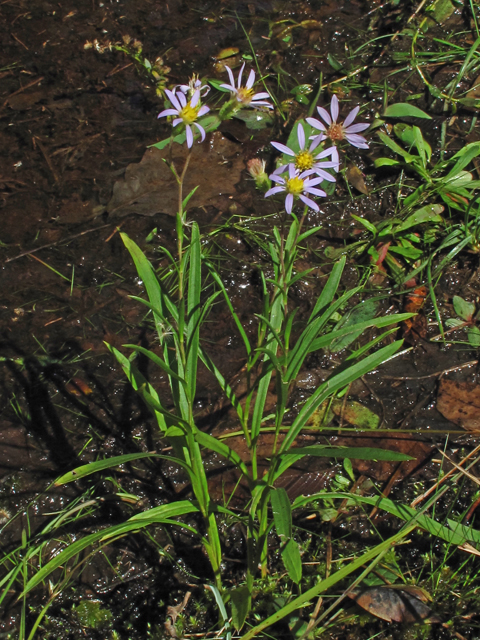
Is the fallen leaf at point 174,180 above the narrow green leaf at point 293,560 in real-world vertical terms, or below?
above

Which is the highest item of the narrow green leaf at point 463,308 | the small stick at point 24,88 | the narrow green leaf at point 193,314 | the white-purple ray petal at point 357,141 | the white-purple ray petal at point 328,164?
the small stick at point 24,88

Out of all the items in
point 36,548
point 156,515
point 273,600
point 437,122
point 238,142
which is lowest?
point 273,600

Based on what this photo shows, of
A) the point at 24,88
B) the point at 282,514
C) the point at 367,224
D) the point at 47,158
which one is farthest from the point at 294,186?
the point at 24,88

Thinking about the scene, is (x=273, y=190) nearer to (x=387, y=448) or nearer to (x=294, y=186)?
(x=294, y=186)

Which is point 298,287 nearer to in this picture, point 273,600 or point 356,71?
point 273,600

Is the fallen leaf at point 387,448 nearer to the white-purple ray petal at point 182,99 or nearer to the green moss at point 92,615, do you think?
the green moss at point 92,615

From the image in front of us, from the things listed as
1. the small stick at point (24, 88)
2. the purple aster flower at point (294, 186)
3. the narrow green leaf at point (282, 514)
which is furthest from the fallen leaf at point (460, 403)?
the small stick at point (24, 88)

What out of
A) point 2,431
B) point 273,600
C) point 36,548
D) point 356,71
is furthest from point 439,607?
point 356,71
